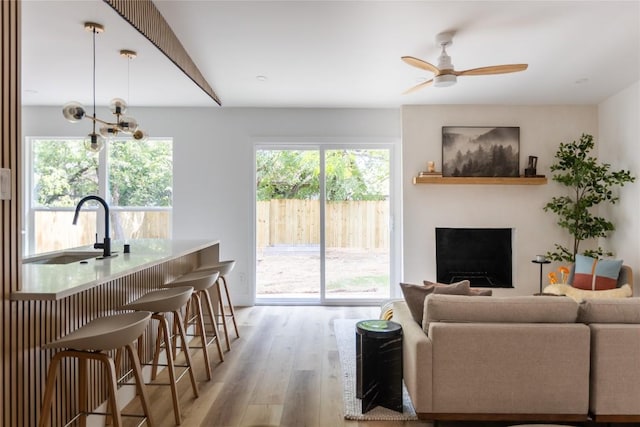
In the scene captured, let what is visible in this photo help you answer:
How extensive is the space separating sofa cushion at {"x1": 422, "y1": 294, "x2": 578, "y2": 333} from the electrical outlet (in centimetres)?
214

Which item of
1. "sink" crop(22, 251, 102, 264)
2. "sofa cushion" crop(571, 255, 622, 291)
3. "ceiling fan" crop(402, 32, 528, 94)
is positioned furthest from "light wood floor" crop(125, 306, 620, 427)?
"sofa cushion" crop(571, 255, 622, 291)

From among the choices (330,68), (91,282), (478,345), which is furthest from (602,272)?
(91,282)

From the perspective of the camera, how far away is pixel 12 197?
1.69 m

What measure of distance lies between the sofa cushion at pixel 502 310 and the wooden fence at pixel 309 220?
310 centimetres

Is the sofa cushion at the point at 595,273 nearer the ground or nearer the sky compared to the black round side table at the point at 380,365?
nearer the sky

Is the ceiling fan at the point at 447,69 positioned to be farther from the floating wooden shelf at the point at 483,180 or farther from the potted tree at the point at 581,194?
the potted tree at the point at 581,194

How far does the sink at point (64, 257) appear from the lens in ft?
9.02

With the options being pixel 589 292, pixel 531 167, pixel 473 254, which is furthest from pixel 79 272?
pixel 531 167

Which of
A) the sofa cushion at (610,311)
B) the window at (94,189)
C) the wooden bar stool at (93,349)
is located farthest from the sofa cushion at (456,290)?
the window at (94,189)

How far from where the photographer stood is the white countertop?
5.50 feet

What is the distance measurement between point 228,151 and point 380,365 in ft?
12.2

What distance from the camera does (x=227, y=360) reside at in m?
3.32

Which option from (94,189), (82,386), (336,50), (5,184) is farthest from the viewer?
(94,189)

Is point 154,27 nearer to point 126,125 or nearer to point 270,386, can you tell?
point 126,125
